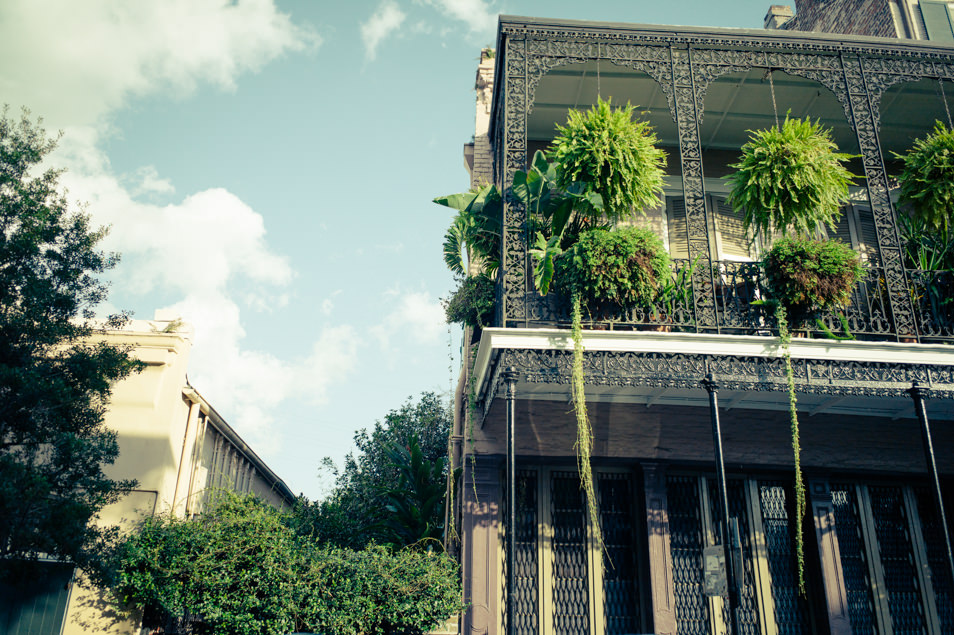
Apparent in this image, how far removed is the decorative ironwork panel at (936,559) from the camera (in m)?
9.94

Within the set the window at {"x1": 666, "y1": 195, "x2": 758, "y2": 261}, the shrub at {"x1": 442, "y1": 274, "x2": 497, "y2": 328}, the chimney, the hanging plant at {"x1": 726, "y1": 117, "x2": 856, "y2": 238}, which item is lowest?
the shrub at {"x1": 442, "y1": 274, "x2": 497, "y2": 328}

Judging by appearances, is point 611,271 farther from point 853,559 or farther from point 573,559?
point 853,559

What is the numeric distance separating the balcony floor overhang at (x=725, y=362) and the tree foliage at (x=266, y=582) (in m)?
2.67

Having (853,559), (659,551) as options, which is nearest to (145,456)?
(659,551)

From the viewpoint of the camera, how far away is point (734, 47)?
1027 centimetres

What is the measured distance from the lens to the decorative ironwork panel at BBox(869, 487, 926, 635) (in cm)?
988

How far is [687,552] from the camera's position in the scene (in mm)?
9922

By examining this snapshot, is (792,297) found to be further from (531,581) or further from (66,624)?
(66,624)

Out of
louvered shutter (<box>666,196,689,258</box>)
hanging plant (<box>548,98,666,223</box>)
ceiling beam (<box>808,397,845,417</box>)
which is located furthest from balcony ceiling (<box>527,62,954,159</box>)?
ceiling beam (<box>808,397,845,417</box>)

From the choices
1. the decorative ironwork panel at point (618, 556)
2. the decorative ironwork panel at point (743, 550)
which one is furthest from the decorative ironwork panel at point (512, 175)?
the decorative ironwork panel at point (743, 550)

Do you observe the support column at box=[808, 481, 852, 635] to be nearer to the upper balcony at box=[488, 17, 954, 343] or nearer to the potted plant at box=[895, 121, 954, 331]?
the upper balcony at box=[488, 17, 954, 343]

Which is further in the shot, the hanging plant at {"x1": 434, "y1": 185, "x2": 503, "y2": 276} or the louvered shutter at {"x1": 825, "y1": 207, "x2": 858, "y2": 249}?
the louvered shutter at {"x1": 825, "y1": 207, "x2": 858, "y2": 249}

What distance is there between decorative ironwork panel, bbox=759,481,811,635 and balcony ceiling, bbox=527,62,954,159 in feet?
17.4

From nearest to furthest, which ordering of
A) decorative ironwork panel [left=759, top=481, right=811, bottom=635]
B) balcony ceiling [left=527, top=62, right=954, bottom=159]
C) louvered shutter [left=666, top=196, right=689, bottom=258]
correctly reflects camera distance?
decorative ironwork panel [left=759, top=481, right=811, bottom=635], balcony ceiling [left=527, top=62, right=954, bottom=159], louvered shutter [left=666, top=196, right=689, bottom=258]
